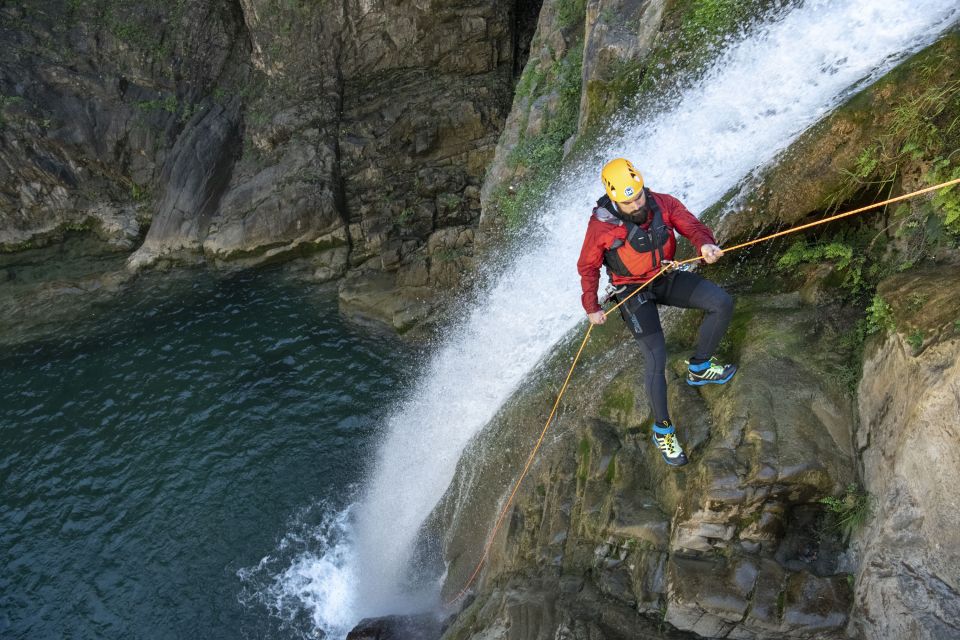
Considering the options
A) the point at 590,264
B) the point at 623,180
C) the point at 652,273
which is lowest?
the point at 652,273

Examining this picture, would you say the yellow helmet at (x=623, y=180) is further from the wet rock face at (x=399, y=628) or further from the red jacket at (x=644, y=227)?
the wet rock face at (x=399, y=628)

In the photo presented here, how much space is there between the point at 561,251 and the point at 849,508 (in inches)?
276

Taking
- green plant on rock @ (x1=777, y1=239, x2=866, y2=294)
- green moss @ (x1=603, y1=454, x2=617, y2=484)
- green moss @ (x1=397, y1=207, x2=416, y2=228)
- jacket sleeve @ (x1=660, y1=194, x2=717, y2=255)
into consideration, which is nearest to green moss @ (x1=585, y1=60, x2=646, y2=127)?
green plant on rock @ (x1=777, y1=239, x2=866, y2=294)

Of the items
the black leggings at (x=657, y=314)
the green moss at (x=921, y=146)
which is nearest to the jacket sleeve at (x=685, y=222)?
the black leggings at (x=657, y=314)

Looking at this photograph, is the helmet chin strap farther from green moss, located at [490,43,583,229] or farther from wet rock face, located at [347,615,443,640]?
green moss, located at [490,43,583,229]

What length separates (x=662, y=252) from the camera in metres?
5.60

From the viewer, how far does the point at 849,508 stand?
5.24 metres

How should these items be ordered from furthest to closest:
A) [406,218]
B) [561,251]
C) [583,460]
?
1. [406,218]
2. [561,251]
3. [583,460]

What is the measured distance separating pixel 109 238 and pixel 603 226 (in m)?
24.1

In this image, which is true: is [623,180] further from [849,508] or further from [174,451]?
[174,451]

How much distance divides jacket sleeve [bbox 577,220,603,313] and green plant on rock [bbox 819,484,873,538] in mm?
2688

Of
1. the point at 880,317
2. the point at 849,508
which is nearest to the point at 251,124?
the point at 880,317

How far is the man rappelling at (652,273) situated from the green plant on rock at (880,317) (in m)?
1.27

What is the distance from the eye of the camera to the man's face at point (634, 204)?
5340 millimetres
